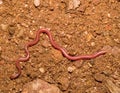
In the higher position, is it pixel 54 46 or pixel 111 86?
pixel 54 46

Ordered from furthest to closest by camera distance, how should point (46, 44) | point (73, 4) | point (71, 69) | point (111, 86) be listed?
1. point (73, 4)
2. point (46, 44)
3. point (71, 69)
4. point (111, 86)

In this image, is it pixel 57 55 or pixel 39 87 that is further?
pixel 57 55

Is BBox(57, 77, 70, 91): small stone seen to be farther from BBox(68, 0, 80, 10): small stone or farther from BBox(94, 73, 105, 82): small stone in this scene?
BBox(68, 0, 80, 10): small stone

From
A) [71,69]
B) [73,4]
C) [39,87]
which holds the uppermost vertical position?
[73,4]

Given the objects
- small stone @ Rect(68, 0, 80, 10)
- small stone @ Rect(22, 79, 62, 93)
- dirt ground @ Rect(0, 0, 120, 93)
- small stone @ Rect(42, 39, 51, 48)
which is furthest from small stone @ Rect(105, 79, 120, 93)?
small stone @ Rect(68, 0, 80, 10)

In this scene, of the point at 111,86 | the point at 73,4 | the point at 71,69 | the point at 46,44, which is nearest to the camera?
the point at 111,86

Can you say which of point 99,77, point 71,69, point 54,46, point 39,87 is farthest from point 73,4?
point 39,87

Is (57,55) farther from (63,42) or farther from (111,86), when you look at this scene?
(111,86)

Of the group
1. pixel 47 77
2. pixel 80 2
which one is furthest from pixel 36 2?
pixel 47 77
